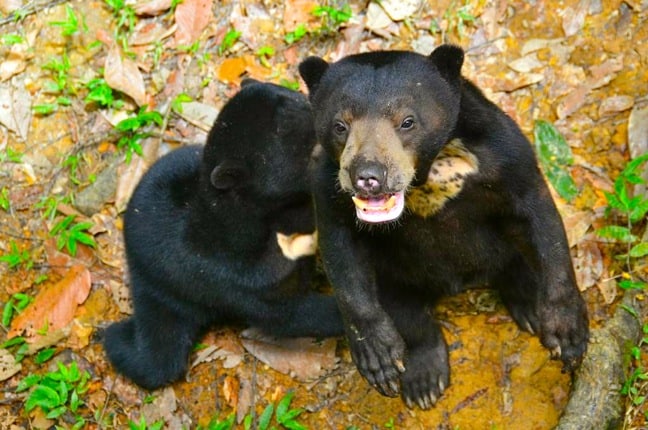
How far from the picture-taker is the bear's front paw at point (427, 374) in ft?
16.6

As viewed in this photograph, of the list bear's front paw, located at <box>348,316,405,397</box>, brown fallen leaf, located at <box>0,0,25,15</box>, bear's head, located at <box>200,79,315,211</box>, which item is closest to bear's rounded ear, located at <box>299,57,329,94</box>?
bear's head, located at <box>200,79,315,211</box>

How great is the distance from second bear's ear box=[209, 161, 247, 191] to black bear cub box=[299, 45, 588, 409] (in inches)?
32.8

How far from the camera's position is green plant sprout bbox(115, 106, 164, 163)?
6.34m

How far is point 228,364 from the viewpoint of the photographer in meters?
5.62

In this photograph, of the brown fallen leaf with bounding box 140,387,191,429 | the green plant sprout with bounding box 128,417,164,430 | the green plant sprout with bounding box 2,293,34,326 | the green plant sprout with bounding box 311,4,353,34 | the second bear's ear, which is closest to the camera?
the second bear's ear

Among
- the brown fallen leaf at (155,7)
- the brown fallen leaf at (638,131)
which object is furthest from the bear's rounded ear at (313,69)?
the brown fallen leaf at (155,7)

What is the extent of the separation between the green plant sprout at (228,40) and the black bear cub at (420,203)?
2258 mm

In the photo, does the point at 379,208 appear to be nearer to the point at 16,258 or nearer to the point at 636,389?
the point at 636,389

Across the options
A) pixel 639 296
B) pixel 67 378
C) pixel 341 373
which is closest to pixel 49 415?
pixel 67 378

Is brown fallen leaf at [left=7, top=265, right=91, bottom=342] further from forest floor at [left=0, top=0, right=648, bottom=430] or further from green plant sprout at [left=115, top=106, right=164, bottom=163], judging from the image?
green plant sprout at [left=115, top=106, right=164, bottom=163]

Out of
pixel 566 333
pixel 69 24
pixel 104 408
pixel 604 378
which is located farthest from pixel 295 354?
pixel 69 24

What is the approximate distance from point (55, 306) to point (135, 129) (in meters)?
1.34

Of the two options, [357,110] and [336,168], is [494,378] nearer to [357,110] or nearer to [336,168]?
[336,168]

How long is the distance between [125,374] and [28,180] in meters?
1.69
